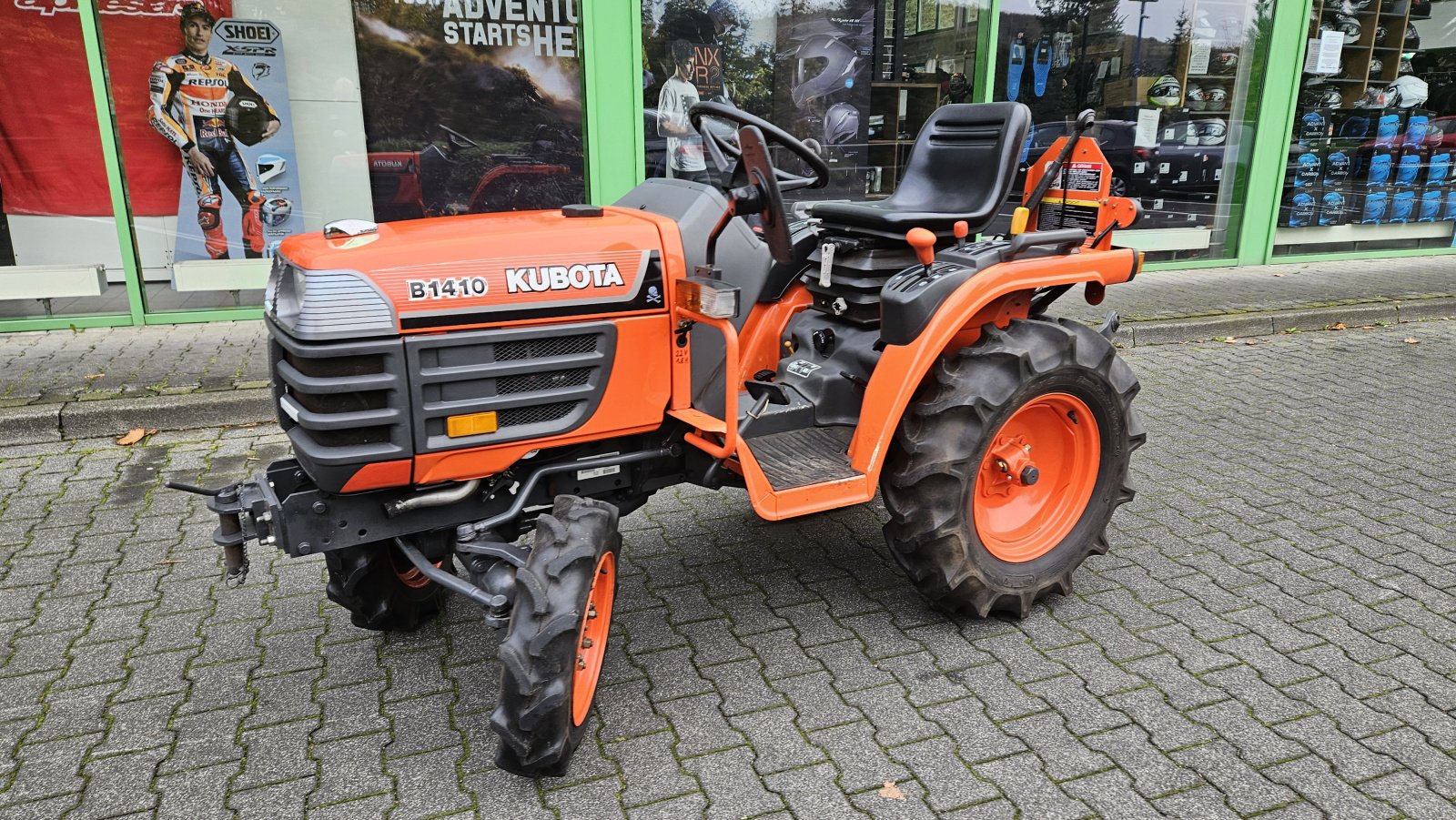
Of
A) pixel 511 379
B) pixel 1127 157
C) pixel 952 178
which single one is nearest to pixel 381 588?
pixel 511 379

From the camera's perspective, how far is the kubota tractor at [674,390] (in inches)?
95.9

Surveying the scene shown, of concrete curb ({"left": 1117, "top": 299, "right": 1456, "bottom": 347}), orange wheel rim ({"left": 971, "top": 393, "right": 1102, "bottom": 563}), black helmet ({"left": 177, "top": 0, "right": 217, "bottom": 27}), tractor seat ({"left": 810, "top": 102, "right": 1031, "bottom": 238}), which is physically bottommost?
concrete curb ({"left": 1117, "top": 299, "right": 1456, "bottom": 347})

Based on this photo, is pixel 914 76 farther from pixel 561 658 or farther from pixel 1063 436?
pixel 561 658

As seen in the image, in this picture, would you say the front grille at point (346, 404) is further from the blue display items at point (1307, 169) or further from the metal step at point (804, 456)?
the blue display items at point (1307, 169)

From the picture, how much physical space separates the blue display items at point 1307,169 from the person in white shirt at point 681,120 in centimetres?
595

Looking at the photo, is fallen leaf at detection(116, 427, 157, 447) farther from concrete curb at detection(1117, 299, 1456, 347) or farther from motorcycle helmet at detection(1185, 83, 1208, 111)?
motorcycle helmet at detection(1185, 83, 1208, 111)

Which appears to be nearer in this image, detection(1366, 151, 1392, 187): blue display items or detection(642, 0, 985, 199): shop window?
detection(642, 0, 985, 199): shop window

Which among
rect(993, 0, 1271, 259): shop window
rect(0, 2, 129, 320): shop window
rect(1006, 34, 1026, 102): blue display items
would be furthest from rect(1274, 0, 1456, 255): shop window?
rect(0, 2, 129, 320): shop window

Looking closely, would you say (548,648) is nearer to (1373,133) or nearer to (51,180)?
(51,180)

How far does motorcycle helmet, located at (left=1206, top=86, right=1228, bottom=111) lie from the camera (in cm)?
899

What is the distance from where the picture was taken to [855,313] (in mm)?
3459

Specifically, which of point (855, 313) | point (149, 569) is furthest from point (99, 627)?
point (855, 313)

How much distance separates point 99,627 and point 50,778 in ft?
2.66

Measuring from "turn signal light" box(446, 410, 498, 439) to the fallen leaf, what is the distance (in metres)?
3.27
